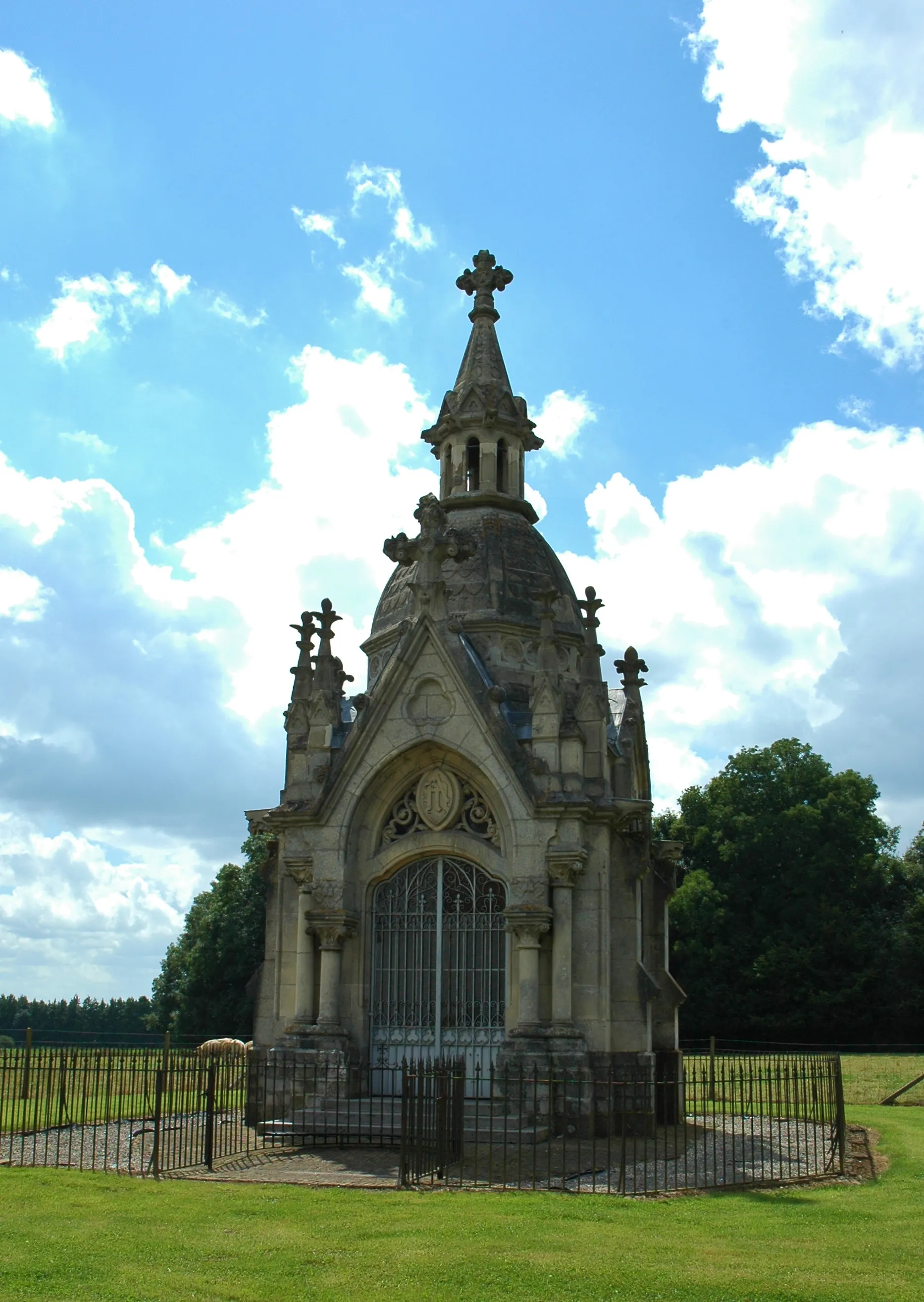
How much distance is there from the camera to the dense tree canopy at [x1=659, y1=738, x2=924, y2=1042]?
45.2 m

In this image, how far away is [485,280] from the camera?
25125mm

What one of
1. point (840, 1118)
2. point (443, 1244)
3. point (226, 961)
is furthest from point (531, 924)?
point (226, 961)

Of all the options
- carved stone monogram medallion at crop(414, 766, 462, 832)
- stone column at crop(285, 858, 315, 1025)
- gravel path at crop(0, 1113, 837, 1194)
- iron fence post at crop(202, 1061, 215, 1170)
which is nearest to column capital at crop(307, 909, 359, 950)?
stone column at crop(285, 858, 315, 1025)

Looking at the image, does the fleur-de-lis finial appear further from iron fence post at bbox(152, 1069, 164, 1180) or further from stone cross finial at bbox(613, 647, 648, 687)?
iron fence post at bbox(152, 1069, 164, 1180)

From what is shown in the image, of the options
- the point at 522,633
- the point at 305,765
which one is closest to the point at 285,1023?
the point at 305,765

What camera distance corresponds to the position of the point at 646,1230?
10266mm

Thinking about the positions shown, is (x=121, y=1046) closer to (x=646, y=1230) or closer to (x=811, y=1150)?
(x=811, y=1150)

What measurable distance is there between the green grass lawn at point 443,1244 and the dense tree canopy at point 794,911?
34.0 metres

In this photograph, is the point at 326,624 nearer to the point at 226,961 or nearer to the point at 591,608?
the point at 591,608

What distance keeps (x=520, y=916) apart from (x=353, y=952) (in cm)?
283

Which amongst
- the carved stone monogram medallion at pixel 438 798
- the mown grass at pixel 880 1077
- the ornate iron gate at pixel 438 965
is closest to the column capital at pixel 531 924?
the ornate iron gate at pixel 438 965

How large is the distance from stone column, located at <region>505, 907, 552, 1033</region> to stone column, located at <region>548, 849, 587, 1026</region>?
173 mm

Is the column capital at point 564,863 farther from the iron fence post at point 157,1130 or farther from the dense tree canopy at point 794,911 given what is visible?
the dense tree canopy at point 794,911

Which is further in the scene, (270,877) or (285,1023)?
(270,877)
